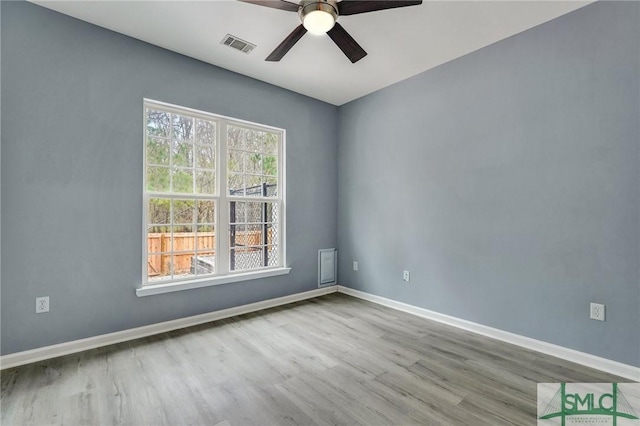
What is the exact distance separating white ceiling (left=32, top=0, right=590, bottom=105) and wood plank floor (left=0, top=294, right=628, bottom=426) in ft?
9.57

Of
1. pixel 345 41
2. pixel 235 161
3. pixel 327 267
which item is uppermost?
pixel 345 41

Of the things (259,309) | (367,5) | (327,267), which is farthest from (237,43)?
(327,267)

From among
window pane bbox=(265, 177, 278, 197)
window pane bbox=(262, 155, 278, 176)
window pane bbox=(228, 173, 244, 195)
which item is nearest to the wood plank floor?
window pane bbox=(228, 173, 244, 195)

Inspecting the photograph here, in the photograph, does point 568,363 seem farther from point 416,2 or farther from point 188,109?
point 188,109

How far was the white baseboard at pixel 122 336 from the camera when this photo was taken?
7.68ft

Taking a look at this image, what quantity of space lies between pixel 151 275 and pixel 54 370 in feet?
3.29

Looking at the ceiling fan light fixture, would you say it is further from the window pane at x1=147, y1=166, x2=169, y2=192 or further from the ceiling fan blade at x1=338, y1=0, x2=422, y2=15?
the window pane at x1=147, y1=166, x2=169, y2=192

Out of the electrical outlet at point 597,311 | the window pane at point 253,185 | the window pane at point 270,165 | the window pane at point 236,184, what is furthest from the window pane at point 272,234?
the electrical outlet at point 597,311

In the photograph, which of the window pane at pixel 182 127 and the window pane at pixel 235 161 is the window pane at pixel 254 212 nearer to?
the window pane at pixel 235 161

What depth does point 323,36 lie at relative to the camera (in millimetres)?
2801

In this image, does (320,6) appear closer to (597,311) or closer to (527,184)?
(527,184)

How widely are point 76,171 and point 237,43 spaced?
1.91 m

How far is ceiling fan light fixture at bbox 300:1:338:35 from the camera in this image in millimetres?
2055

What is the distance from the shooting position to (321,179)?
4.47 meters
